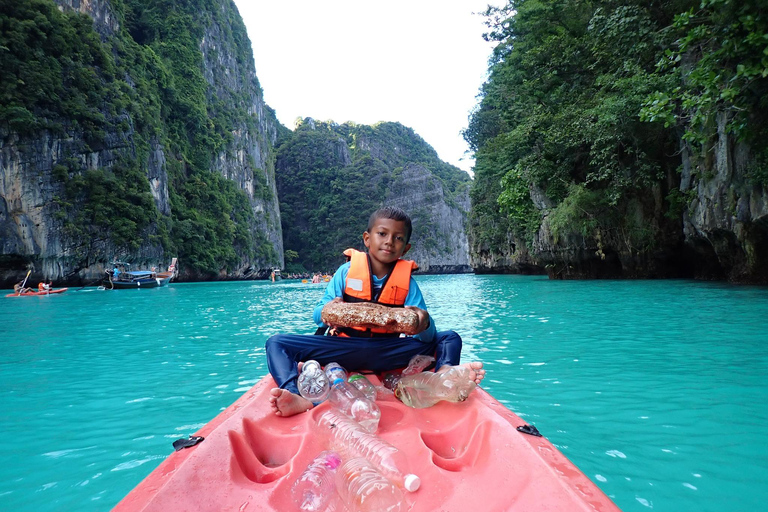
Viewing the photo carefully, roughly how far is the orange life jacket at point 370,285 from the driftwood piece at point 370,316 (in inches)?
4.8

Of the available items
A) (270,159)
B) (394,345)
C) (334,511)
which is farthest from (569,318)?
(270,159)

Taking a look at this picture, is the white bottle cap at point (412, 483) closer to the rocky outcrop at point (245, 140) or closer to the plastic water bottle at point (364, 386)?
the plastic water bottle at point (364, 386)

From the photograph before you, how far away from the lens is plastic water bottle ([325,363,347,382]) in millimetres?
2062

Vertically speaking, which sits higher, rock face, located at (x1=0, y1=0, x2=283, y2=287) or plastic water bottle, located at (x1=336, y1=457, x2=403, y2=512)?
rock face, located at (x1=0, y1=0, x2=283, y2=287)

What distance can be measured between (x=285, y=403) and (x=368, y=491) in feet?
2.41

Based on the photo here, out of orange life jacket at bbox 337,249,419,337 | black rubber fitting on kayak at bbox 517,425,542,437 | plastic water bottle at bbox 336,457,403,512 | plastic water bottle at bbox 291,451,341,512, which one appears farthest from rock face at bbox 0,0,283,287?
black rubber fitting on kayak at bbox 517,425,542,437

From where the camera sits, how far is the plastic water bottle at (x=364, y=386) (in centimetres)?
198

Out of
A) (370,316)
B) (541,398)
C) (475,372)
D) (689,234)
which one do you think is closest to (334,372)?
(370,316)

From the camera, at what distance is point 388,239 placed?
2266 millimetres

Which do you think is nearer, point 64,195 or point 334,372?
point 334,372

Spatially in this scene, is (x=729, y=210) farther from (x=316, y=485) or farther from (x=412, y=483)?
(x=316, y=485)

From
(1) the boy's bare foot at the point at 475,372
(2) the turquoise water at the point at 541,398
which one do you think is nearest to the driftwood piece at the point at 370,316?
(1) the boy's bare foot at the point at 475,372

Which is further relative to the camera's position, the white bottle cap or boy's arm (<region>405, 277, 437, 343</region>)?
boy's arm (<region>405, 277, 437, 343</region>)

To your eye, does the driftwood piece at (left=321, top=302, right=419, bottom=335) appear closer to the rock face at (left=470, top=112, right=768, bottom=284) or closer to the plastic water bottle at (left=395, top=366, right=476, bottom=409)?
the plastic water bottle at (left=395, top=366, right=476, bottom=409)
